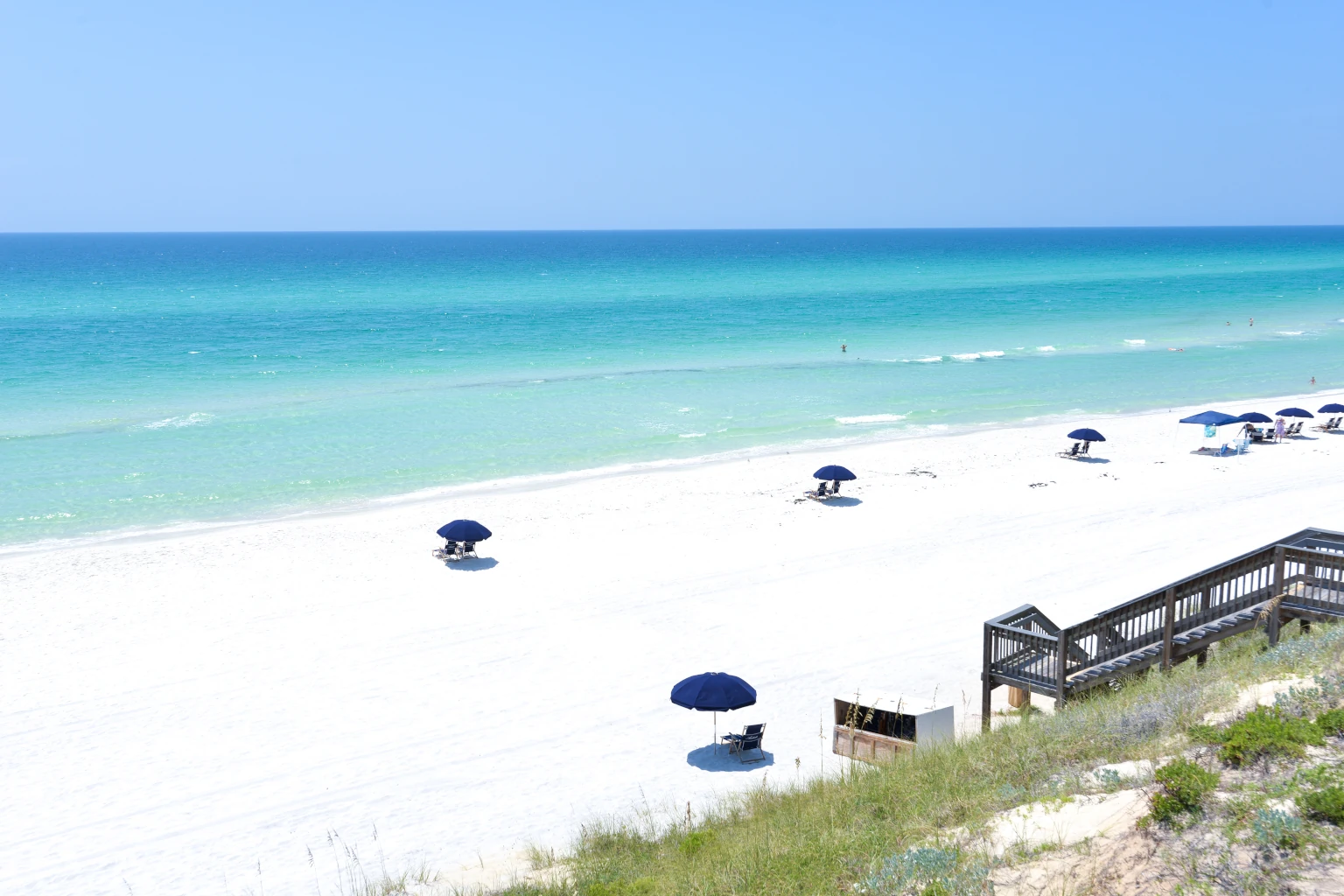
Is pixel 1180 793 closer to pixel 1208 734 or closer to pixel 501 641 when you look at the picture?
pixel 1208 734

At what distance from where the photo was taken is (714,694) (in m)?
13.6

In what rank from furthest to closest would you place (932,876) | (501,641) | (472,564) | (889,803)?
(472,564) → (501,641) → (889,803) → (932,876)

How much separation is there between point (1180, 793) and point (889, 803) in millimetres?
2583

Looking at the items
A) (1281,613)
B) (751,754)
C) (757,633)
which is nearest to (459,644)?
(757,633)

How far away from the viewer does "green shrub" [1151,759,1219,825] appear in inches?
265

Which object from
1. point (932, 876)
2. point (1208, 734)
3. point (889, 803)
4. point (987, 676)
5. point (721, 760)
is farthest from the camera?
point (721, 760)

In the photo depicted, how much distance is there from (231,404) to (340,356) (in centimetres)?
1336

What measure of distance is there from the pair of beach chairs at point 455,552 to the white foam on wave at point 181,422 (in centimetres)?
1893

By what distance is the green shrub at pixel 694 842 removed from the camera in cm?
903

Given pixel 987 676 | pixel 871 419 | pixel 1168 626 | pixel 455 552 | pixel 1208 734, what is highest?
pixel 1208 734

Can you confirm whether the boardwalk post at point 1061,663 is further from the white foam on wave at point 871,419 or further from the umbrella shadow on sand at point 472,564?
the white foam on wave at point 871,419

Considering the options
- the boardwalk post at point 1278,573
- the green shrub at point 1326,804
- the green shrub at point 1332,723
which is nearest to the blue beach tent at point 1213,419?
the boardwalk post at point 1278,573

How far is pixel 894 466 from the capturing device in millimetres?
29469

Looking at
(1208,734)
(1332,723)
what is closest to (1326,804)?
(1332,723)
